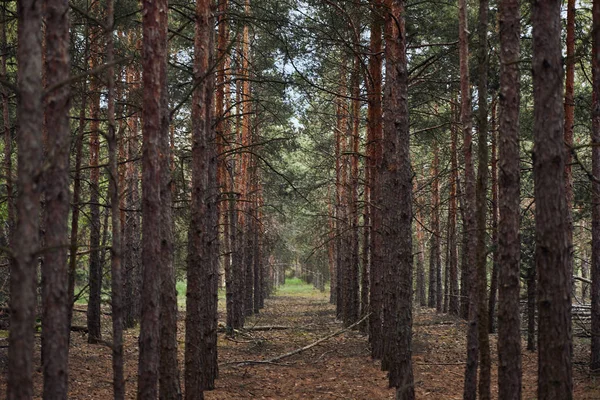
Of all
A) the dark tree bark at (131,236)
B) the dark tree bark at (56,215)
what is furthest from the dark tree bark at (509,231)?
the dark tree bark at (131,236)

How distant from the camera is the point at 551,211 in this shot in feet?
15.0

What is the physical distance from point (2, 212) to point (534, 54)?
1383 cm

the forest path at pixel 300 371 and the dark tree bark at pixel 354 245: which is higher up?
the dark tree bark at pixel 354 245

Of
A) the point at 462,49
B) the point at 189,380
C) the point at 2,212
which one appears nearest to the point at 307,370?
the point at 189,380

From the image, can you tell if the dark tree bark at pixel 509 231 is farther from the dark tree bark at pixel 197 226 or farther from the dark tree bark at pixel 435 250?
the dark tree bark at pixel 435 250

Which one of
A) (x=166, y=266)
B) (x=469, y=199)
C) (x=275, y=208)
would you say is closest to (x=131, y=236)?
(x=275, y=208)

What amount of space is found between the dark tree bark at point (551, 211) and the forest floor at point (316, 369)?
108 inches

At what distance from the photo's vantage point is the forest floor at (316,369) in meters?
9.98

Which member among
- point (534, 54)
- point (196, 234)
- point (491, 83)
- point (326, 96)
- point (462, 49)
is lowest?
point (196, 234)

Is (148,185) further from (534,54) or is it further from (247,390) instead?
(247,390)

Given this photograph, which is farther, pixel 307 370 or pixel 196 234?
pixel 307 370

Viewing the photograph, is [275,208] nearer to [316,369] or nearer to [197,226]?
[197,226]

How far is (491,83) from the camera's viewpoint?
53.4 ft

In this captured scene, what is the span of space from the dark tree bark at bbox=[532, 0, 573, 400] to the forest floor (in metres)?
2.74
